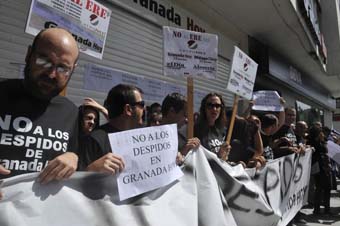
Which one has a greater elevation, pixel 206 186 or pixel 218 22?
pixel 218 22

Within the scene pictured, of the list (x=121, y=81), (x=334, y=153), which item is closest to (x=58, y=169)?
(x=121, y=81)

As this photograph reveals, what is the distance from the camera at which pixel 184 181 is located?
2318 mm

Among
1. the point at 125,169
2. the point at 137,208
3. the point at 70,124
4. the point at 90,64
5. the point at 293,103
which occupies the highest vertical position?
the point at 293,103

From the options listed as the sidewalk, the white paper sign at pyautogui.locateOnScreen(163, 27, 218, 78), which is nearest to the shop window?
the sidewalk

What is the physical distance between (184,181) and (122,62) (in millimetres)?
4433

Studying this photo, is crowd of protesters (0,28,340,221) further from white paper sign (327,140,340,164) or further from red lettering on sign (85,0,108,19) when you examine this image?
white paper sign (327,140,340,164)

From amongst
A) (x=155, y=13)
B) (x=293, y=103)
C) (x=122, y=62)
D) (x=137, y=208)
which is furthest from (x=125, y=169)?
(x=293, y=103)

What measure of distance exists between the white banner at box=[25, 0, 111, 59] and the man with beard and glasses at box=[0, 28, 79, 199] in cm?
71

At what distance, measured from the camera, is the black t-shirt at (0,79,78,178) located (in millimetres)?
1676

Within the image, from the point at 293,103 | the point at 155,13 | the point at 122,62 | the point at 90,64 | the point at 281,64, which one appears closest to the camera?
the point at 90,64

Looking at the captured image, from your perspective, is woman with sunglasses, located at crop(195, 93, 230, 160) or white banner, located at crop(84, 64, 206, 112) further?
white banner, located at crop(84, 64, 206, 112)

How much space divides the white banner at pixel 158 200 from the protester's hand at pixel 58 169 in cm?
6

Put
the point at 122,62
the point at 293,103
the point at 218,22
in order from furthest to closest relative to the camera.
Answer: the point at 293,103 → the point at 218,22 → the point at 122,62

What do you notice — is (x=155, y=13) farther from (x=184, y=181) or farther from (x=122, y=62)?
(x=184, y=181)
